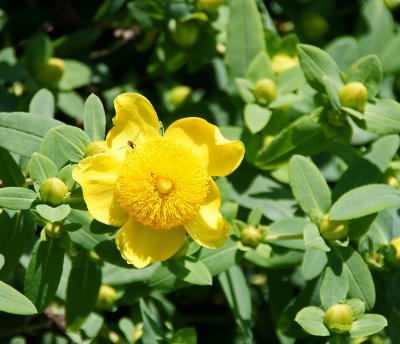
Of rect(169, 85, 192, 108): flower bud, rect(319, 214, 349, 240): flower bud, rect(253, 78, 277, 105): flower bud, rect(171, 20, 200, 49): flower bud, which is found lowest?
rect(169, 85, 192, 108): flower bud

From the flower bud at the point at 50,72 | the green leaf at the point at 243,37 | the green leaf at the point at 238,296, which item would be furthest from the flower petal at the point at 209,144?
the flower bud at the point at 50,72

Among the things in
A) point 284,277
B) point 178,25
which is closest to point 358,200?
point 284,277

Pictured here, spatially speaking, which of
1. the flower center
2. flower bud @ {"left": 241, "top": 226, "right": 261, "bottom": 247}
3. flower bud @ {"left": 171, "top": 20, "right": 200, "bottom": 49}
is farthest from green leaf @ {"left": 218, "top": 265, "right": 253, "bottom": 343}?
flower bud @ {"left": 171, "top": 20, "right": 200, "bottom": 49}

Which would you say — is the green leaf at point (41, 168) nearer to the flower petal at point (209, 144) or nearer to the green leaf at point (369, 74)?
the flower petal at point (209, 144)

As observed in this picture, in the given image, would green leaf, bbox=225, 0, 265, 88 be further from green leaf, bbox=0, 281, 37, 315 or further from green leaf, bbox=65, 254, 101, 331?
green leaf, bbox=0, 281, 37, 315

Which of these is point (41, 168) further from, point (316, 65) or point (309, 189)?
point (316, 65)

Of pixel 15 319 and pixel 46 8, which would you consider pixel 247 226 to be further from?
pixel 46 8

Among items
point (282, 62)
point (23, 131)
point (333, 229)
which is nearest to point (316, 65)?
point (282, 62)
